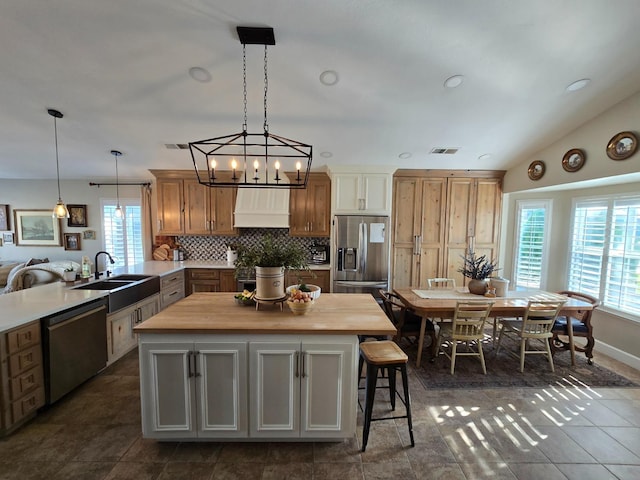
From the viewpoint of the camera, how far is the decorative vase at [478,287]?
137 inches

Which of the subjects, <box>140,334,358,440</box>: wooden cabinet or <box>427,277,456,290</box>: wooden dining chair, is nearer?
<box>140,334,358,440</box>: wooden cabinet

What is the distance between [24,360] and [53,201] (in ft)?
15.6

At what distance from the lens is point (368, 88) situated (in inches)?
110

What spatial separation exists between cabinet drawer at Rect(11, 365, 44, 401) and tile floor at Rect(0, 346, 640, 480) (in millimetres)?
308

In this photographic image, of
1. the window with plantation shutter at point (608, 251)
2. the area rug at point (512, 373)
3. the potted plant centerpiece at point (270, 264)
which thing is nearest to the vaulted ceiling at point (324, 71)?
the window with plantation shutter at point (608, 251)

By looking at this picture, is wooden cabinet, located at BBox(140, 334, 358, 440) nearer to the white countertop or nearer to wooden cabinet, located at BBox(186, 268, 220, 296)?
the white countertop

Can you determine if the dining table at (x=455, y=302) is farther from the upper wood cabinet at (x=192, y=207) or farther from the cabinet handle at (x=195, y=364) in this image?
the upper wood cabinet at (x=192, y=207)

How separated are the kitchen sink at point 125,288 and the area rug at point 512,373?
3465 millimetres

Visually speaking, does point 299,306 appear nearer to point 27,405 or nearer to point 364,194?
point 27,405

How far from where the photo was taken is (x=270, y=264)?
2.12 meters

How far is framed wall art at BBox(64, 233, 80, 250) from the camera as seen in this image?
17.4ft

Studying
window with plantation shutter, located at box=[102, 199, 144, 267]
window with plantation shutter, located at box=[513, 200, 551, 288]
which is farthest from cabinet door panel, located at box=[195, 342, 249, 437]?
window with plantation shutter, located at box=[513, 200, 551, 288]

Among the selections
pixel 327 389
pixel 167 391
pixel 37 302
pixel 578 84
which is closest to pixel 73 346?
pixel 37 302

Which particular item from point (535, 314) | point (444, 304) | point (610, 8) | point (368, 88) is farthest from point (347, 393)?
point (610, 8)
